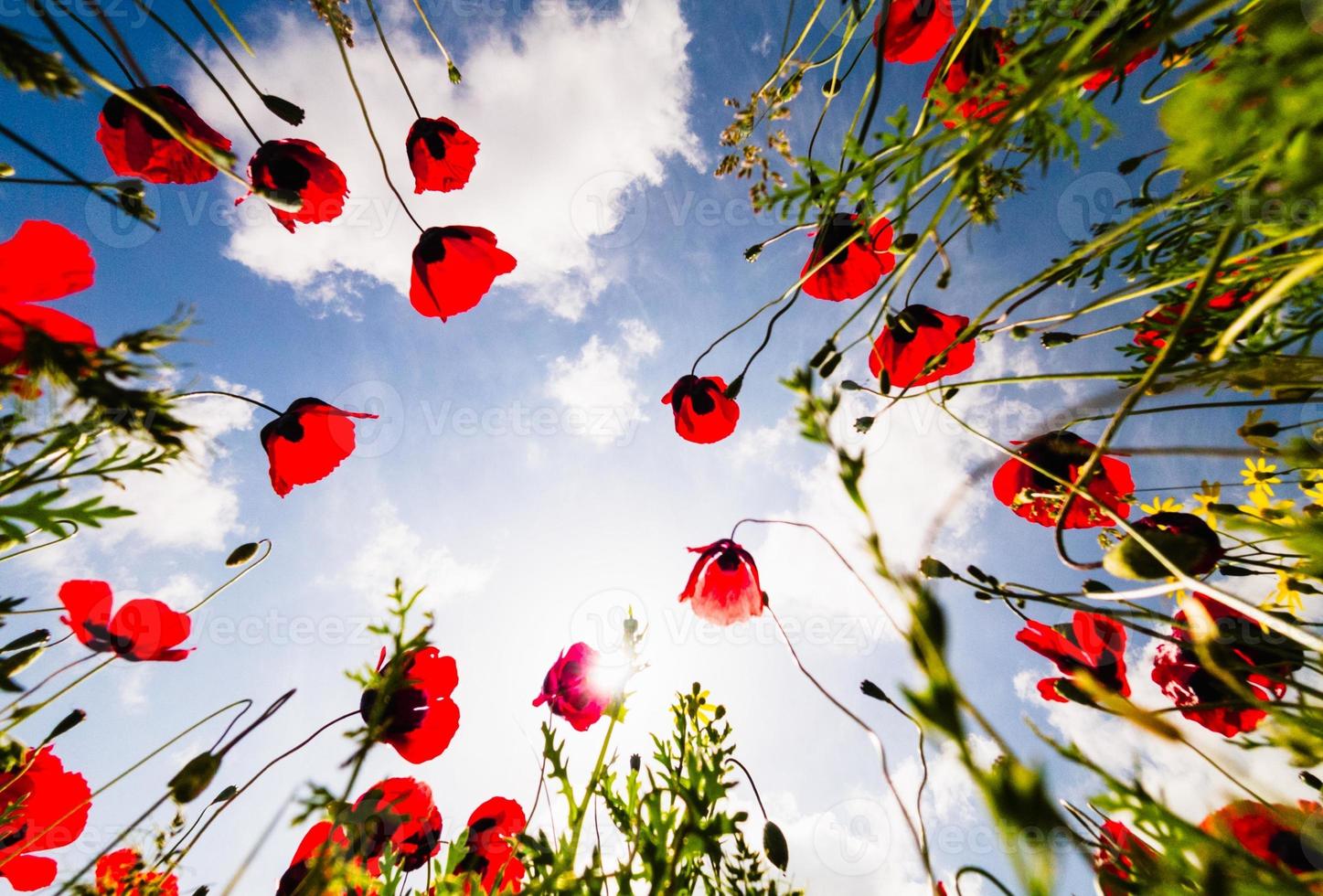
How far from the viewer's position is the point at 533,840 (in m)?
0.77

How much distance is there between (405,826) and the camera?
1123 mm

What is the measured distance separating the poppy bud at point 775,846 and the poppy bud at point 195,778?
0.89 m

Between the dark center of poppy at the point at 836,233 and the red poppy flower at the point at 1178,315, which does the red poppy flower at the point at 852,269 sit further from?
the red poppy flower at the point at 1178,315

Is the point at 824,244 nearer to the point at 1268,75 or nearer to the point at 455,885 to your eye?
the point at 1268,75

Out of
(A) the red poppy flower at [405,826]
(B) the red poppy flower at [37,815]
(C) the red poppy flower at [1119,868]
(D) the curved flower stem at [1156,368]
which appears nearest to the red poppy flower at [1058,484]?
(D) the curved flower stem at [1156,368]

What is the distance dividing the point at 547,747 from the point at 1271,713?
0.89 metres

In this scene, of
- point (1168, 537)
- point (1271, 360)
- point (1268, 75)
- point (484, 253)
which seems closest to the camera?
point (1268, 75)

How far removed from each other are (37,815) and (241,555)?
2.00 ft

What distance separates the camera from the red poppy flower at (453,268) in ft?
4.54

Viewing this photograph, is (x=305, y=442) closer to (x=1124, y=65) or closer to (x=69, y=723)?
(x=69, y=723)

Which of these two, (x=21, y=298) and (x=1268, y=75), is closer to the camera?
(x=1268, y=75)

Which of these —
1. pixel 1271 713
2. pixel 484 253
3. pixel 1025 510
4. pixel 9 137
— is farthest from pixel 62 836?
pixel 1025 510

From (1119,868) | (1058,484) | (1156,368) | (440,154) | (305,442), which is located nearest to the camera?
(1156,368)

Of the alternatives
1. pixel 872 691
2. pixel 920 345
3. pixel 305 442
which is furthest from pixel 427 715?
pixel 920 345
